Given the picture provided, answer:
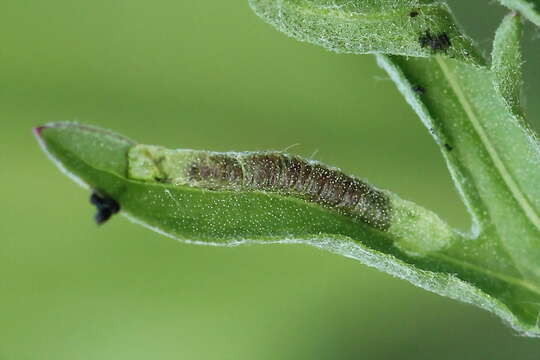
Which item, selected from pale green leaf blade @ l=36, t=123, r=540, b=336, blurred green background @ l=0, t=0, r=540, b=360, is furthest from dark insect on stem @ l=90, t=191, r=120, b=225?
blurred green background @ l=0, t=0, r=540, b=360

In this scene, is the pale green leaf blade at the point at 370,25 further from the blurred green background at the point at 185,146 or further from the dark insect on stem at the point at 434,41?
the blurred green background at the point at 185,146

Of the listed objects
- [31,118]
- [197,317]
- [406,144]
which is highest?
[406,144]

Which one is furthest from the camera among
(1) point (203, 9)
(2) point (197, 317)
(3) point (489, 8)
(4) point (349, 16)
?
(1) point (203, 9)

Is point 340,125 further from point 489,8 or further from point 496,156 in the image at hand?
point 496,156

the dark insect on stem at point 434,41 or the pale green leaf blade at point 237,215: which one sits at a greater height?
the dark insect on stem at point 434,41

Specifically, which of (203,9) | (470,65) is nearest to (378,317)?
(470,65)

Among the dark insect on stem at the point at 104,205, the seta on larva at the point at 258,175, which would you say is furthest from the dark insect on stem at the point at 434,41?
the dark insect on stem at the point at 104,205
